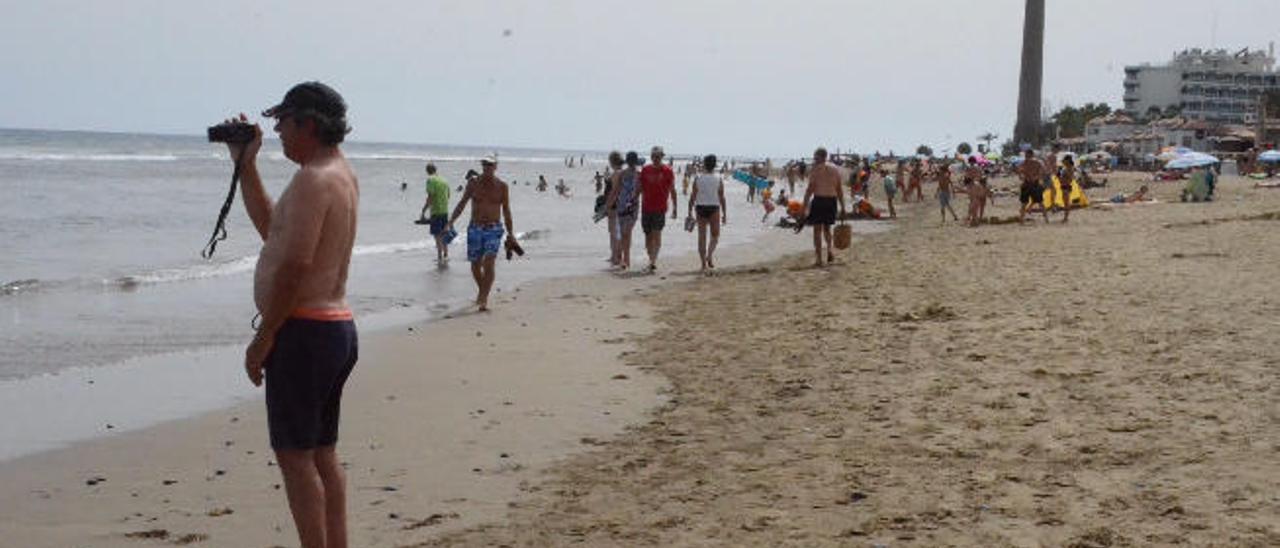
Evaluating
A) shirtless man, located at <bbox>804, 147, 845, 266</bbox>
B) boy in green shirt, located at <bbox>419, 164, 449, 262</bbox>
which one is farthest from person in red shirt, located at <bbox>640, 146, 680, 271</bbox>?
boy in green shirt, located at <bbox>419, 164, 449, 262</bbox>

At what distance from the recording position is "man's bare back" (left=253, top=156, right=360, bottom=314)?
11.8ft

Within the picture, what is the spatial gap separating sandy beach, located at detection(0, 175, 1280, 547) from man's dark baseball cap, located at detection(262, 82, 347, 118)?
176cm

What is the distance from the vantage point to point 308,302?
12.0ft

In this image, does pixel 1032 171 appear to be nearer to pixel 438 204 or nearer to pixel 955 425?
pixel 438 204

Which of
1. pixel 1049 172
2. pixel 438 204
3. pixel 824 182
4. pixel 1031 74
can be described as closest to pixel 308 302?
pixel 824 182

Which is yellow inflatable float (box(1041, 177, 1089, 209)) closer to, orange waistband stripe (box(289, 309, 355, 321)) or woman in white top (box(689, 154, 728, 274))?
woman in white top (box(689, 154, 728, 274))

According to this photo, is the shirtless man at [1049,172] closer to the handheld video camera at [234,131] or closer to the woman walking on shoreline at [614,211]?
the woman walking on shoreline at [614,211]

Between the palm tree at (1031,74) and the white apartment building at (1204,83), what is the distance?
57.0 metres

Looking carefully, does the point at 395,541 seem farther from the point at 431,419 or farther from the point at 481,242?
the point at 481,242

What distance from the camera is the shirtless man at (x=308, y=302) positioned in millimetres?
3609

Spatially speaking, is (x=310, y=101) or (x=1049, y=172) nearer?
(x=310, y=101)

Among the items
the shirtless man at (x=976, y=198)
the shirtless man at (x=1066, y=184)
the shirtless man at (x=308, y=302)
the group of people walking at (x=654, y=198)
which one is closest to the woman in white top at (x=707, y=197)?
the group of people walking at (x=654, y=198)

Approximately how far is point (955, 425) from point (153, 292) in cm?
1115

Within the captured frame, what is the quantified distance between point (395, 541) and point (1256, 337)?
5.54 meters
